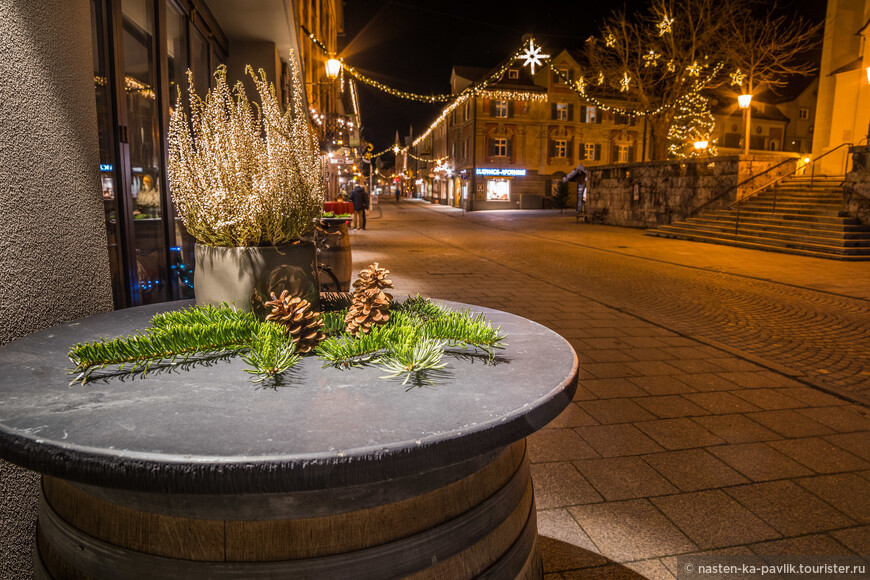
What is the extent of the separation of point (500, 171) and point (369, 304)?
41927mm

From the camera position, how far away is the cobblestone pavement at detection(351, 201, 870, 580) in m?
2.46

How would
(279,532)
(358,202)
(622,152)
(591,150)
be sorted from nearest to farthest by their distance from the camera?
(279,532), (358,202), (591,150), (622,152)

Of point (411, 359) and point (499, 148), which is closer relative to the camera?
point (411, 359)

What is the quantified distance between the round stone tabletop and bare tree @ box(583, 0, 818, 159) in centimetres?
2284

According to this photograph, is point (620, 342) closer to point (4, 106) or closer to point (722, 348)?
point (722, 348)

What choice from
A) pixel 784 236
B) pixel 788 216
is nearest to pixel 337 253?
pixel 784 236

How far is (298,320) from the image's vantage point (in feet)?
5.02

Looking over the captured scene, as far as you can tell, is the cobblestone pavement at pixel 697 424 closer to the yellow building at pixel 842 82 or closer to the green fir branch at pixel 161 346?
the green fir branch at pixel 161 346

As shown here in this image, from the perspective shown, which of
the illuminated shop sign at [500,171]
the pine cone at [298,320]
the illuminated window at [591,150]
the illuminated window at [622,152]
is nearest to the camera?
the pine cone at [298,320]

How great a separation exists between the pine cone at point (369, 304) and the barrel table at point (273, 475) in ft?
1.04

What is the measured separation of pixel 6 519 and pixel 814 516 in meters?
3.25

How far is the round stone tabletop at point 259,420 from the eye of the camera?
94 cm

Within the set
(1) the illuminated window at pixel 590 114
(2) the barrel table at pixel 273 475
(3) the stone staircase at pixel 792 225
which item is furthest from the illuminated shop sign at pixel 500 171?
(2) the barrel table at pixel 273 475

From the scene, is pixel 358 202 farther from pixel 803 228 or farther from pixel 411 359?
pixel 411 359
